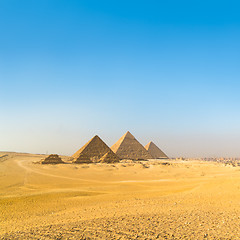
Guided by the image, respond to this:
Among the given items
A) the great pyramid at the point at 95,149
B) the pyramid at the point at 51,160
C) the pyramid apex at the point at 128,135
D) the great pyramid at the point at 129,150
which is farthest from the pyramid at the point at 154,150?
the pyramid at the point at 51,160

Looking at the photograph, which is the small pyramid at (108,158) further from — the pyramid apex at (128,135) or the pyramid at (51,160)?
the pyramid apex at (128,135)

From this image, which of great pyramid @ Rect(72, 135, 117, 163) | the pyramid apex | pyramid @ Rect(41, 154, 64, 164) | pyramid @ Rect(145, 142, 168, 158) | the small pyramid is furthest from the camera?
pyramid @ Rect(145, 142, 168, 158)

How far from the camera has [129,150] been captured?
94.6m

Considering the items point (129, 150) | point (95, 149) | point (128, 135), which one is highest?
point (128, 135)

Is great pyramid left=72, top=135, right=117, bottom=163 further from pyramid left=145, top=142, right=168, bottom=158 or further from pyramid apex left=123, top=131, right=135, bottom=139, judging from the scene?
pyramid left=145, top=142, right=168, bottom=158

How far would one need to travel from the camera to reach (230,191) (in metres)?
13.9

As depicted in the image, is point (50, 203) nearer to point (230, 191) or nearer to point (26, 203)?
point (26, 203)

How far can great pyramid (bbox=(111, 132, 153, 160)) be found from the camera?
3629 inches

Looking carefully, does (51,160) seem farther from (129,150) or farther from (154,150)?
(154,150)

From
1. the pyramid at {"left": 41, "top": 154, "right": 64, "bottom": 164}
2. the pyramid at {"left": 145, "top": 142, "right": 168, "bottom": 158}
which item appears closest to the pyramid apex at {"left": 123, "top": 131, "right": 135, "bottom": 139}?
the pyramid at {"left": 145, "top": 142, "right": 168, "bottom": 158}

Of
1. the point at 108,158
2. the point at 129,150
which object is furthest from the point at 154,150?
the point at 108,158

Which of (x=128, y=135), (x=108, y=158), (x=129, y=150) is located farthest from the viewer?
(x=128, y=135)

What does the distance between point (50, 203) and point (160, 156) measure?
379ft

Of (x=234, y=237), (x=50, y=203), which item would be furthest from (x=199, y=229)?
(x=50, y=203)
